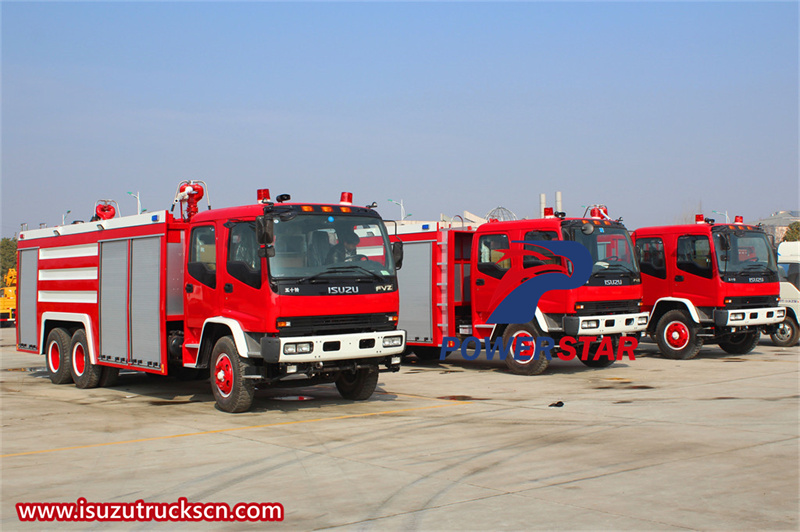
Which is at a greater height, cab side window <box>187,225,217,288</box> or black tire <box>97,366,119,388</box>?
cab side window <box>187,225,217,288</box>

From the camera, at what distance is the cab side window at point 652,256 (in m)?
16.6

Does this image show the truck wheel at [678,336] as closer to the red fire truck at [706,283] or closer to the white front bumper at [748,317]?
the red fire truck at [706,283]

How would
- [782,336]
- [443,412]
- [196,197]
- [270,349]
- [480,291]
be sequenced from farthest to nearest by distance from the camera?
[782,336] → [480,291] → [196,197] → [443,412] → [270,349]

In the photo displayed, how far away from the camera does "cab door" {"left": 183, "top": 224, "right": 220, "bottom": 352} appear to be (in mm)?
10508

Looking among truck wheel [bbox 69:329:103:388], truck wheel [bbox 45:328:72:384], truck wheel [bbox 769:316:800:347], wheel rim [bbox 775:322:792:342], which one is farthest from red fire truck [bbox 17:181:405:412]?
wheel rim [bbox 775:322:792:342]

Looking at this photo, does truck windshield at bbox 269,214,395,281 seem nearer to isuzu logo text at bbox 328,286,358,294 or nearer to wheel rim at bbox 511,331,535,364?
isuzu logo text at bbox 328,286,358,294

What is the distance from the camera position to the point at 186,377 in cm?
1405

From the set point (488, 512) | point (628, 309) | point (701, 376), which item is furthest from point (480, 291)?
point (488, 512)

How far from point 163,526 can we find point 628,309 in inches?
417

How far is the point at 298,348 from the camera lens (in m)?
9.55

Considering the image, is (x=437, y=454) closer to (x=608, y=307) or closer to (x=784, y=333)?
(x=608, y=307)

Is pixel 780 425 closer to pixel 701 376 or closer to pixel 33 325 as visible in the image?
pixel 701 376

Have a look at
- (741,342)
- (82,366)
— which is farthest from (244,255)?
(741,342)

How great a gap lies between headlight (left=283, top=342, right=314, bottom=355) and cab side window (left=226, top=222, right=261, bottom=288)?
852mm
